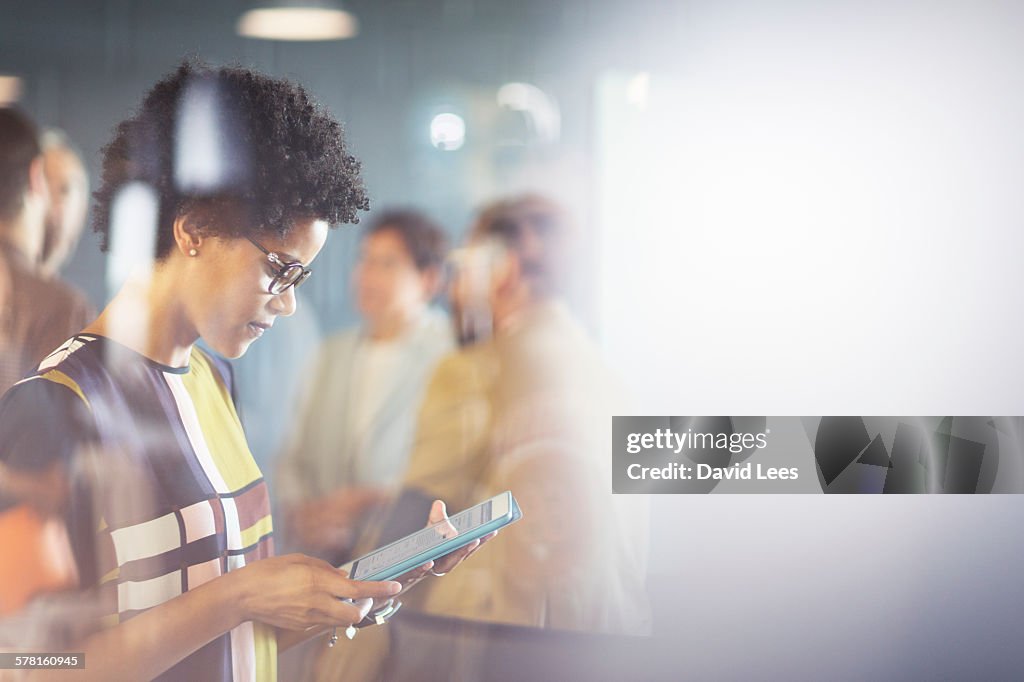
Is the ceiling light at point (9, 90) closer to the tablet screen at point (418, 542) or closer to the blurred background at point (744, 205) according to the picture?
the blurred background at point (744, 205)

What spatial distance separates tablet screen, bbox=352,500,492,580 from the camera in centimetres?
220

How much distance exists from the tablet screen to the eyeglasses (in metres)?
0.67

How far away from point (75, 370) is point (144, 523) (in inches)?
15.4

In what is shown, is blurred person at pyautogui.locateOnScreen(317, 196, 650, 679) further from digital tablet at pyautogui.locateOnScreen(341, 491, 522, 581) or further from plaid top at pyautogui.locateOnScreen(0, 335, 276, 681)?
plaid top at pyautogui.locateOnScreen(0, 335, 276, 681)

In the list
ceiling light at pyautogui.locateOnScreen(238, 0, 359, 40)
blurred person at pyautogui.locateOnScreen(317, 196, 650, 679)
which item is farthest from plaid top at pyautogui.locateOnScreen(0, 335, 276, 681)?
ceiling light at pyautogui.locateOnScreen(238, 0, 359, 40)

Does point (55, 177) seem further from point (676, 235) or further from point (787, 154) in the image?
point (787, 154)

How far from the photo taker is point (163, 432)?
218 cm

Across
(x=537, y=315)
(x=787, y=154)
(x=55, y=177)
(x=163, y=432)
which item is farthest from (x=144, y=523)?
(x=787, y=154)

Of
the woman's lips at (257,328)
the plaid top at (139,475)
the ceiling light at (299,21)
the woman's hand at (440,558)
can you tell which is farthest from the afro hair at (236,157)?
the woman's hand at (440,558)

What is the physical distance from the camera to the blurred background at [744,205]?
2246mm

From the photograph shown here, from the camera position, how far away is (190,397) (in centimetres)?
221

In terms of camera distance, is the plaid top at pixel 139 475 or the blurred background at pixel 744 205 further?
the blurred background at pixel 744 205

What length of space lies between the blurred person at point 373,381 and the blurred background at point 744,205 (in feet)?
0.20

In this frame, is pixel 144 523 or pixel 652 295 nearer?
pixel 144 523
